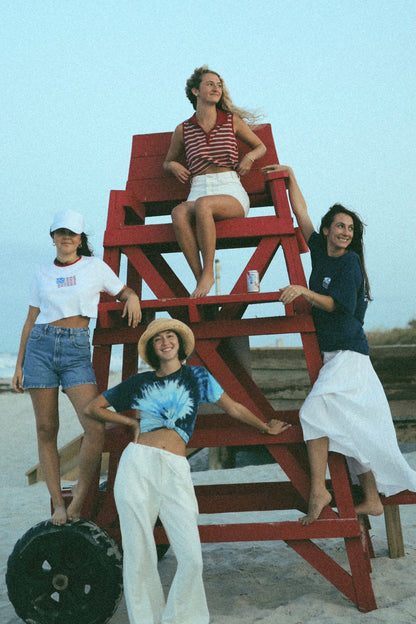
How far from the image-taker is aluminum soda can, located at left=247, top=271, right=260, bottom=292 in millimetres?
4418

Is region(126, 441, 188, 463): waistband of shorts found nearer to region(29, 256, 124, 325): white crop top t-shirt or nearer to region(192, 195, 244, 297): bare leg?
region(29, 256, 124, 325): white crop top t-shirt

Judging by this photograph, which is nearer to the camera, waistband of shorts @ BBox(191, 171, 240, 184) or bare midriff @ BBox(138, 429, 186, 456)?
bare midriff @ BBox(138, 429, 186, 456)

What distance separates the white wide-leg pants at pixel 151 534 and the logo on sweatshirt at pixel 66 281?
4.54 ft

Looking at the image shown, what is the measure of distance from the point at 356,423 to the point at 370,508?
728 millimetres

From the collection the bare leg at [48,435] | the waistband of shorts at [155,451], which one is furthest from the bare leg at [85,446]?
the waistband of shorts at [155,451]

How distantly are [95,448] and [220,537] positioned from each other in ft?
3.64

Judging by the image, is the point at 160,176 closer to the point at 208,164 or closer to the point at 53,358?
the point at 208,164

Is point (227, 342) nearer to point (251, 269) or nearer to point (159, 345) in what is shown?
point (251, 269)

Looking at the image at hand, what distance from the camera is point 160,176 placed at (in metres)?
5.52

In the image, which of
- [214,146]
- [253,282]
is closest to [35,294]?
[253,282]

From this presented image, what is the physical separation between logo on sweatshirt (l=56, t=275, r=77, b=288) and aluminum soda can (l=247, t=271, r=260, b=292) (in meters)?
1.31

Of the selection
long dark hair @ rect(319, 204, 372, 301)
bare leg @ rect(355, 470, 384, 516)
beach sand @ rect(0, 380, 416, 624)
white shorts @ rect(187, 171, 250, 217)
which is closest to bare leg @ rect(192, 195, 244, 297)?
white shorts @ rect(187, 171, 250, 217)

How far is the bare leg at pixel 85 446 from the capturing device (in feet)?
13.8

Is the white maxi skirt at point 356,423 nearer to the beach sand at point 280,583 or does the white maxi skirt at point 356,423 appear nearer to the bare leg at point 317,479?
the bare leg at point 317,479
